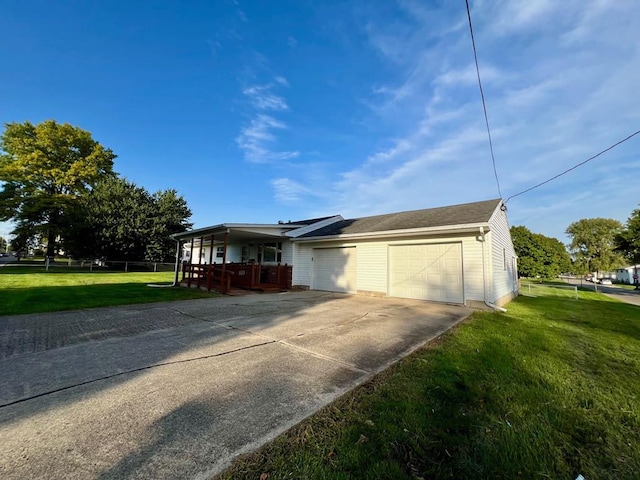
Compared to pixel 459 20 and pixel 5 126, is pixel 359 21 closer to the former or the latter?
pixel 459 20

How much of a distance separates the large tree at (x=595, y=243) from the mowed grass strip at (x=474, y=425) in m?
67.6

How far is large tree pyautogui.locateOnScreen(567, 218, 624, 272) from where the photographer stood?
52.7 meters

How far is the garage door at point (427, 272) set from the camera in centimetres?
926

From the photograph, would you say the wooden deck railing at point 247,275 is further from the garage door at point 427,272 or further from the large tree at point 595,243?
the large tree at point 595,243

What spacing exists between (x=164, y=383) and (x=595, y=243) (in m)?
76.8

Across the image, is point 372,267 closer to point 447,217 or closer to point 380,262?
point 380,262

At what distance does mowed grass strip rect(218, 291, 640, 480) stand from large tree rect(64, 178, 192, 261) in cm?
2657

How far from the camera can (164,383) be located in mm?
2975

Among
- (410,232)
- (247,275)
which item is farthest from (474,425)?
(247,275)

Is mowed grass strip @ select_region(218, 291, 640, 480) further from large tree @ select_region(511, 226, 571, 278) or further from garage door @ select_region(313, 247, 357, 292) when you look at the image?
large tree @ select_region(511, 226, 571, 278)

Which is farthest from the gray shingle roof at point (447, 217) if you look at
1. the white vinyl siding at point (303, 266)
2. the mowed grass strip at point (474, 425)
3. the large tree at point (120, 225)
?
the large tree at point (120, 225)

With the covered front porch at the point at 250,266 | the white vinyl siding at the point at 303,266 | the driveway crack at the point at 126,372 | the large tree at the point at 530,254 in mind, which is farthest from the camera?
the large tree at the point at 530,254

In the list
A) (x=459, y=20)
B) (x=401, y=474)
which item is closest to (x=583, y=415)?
(x=401, y=474)

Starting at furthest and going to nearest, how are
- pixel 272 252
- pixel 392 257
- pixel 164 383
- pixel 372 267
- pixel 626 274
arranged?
pixel 626 274, pixel 272 252, pixel 372 267, pixel 392 257, pixel 164 383
